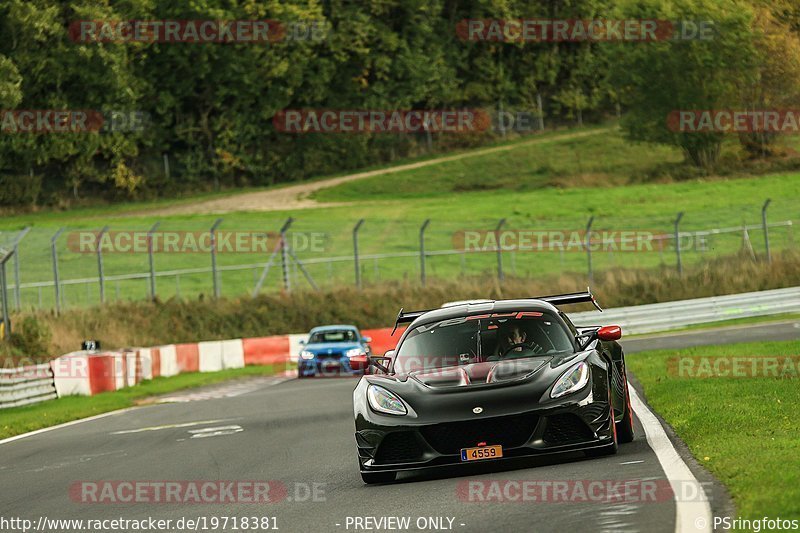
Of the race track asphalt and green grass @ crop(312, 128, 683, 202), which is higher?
green grass @ crop(312, 128, 683, 202)

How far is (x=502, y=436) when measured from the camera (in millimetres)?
10367

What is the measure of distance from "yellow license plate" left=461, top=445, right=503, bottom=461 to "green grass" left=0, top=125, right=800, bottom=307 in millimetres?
30812

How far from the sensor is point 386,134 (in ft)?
276

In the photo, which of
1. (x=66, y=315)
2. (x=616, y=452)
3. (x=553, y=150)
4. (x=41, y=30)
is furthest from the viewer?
(x=553, y=150)

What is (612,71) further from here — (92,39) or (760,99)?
(92,39)

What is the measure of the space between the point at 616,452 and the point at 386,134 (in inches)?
2894

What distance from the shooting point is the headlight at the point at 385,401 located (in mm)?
10695

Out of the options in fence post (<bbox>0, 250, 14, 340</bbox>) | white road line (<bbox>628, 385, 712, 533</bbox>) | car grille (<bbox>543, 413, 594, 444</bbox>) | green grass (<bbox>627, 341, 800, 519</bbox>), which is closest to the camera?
white road line (<bbox>628, 385, 712, 533</bbox>)

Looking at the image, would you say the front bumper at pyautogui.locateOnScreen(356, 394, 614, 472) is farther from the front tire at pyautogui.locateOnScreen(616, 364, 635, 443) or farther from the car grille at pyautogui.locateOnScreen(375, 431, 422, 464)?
the front tire at pyautogui.locateOnScreen(616, 364, 635, 443)

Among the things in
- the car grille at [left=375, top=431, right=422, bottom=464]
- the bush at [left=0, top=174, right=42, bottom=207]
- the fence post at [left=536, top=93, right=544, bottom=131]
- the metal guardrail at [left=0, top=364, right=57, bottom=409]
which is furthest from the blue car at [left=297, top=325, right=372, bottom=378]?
the fence post at [left=536, top=93, right=544, bottom=131]

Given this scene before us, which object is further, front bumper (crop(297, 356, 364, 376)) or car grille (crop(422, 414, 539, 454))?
front bumper (crop(297, 356, 364, 376))

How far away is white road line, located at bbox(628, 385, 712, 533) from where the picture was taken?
7668 millimetres

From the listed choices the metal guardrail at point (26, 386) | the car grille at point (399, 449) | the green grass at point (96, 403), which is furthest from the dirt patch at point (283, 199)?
the car grille at point (399, 449)

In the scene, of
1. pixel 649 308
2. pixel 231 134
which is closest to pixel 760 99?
pixel 231 134
